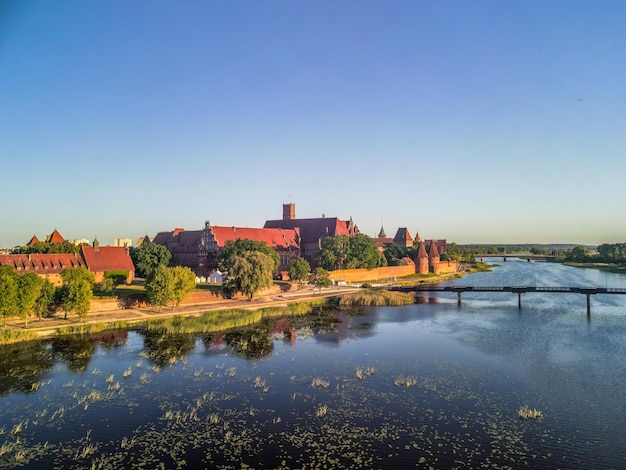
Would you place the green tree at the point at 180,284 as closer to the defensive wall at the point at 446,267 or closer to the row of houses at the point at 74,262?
the row of houses at the point at 74,262

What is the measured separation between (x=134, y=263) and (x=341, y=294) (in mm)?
29987

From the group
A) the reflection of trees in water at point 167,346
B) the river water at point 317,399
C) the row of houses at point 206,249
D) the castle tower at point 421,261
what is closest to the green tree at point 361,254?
the row of houses at point 206,249

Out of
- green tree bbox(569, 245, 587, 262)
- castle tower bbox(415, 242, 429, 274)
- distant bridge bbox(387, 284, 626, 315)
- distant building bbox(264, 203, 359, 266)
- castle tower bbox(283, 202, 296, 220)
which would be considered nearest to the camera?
distant bridge bbox(387, 284, 626, 315)

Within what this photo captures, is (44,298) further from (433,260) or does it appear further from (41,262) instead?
(433,260)

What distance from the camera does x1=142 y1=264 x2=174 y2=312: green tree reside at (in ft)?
145

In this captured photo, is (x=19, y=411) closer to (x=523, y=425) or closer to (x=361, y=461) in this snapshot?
(x=361, y=461)

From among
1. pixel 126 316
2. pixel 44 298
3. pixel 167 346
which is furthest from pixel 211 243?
pixel 167 346

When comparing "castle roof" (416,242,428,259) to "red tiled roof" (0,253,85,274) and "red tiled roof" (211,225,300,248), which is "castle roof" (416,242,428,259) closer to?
"red tiled roof" (211,225,300,248)

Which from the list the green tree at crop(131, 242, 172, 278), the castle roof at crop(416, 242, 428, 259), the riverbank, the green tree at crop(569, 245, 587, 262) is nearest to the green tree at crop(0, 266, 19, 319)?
the riverbank

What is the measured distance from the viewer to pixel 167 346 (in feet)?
108

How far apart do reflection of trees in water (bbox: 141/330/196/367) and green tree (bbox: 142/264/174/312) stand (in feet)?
21.5

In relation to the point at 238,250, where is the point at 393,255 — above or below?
below

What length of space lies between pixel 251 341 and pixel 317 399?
13.3 metres

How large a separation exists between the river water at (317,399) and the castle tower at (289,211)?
6759cm
